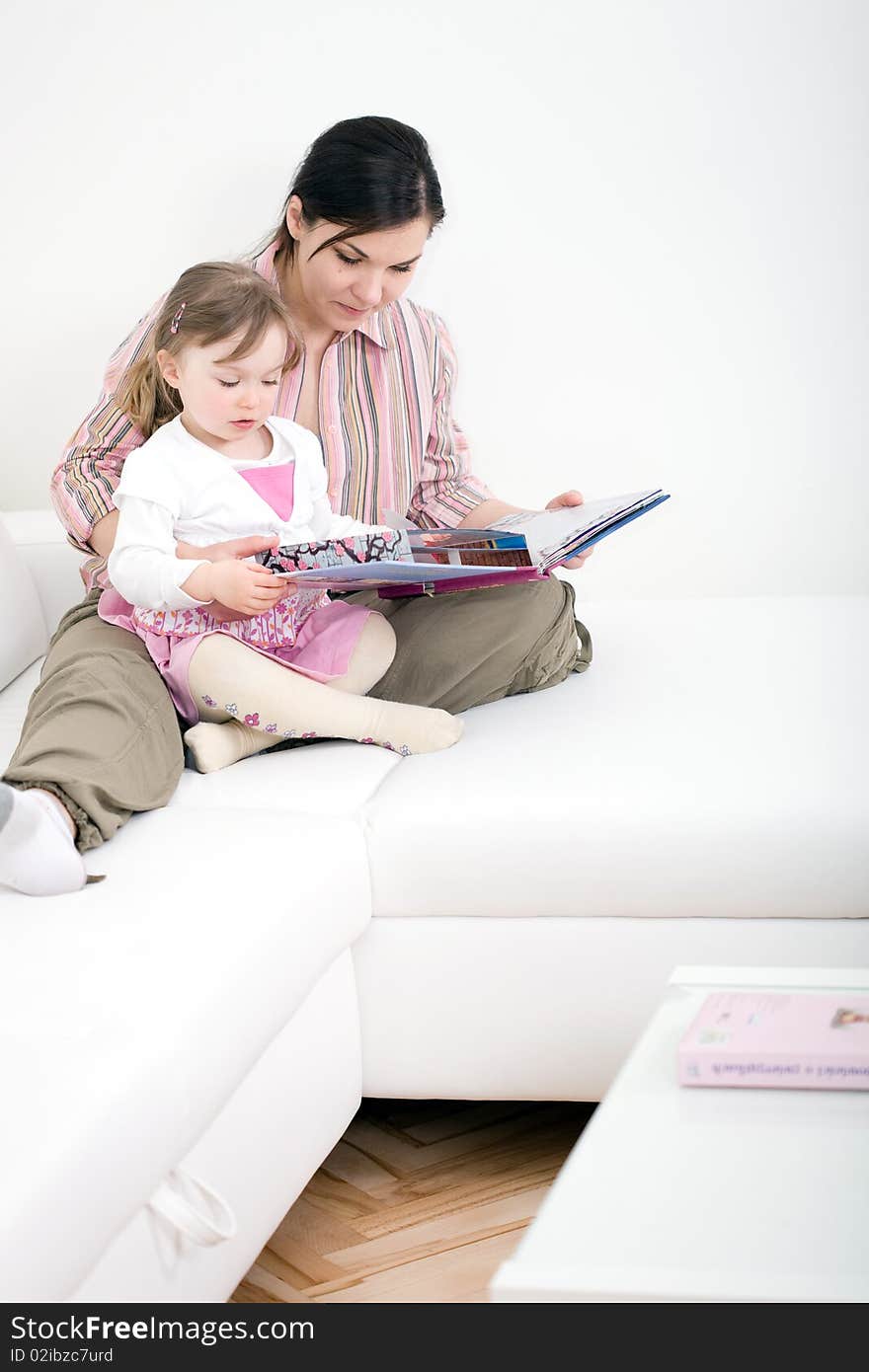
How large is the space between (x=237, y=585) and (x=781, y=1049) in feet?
2.70

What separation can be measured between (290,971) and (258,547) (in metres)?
0.60

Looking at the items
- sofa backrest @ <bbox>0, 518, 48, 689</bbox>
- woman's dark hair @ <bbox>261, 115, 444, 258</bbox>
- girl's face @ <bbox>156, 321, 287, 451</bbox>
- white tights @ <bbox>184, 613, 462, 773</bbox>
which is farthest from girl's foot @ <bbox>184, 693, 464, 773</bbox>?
woman's dark hair @ <bbox>261, 115, 444, 258</bbox>

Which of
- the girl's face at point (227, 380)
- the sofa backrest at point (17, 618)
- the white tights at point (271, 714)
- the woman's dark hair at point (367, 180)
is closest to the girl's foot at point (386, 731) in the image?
the white tights at point (271, 714)

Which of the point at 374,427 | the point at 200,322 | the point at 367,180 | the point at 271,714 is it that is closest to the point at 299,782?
the point at 271,714

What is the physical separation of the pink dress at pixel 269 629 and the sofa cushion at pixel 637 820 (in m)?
0.20

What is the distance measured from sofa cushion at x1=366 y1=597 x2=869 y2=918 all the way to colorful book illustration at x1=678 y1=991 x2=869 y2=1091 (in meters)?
0.42

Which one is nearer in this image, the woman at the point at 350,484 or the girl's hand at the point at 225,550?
the woman at the point at 350,484

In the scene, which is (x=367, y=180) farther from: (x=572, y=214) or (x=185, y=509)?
(x=572, y=214)

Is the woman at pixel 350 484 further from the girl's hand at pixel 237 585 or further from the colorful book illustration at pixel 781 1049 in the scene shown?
the colorful book illustration at pixel 781 1049

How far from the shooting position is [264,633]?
1.67 meters

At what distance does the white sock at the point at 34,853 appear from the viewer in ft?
3.76

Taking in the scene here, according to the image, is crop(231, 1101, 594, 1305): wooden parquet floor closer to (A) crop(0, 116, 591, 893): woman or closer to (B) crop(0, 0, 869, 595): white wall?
(A) crop(0, 116, 591, 893): woman

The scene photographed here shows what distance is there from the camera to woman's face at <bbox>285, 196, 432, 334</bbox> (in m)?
1.76
